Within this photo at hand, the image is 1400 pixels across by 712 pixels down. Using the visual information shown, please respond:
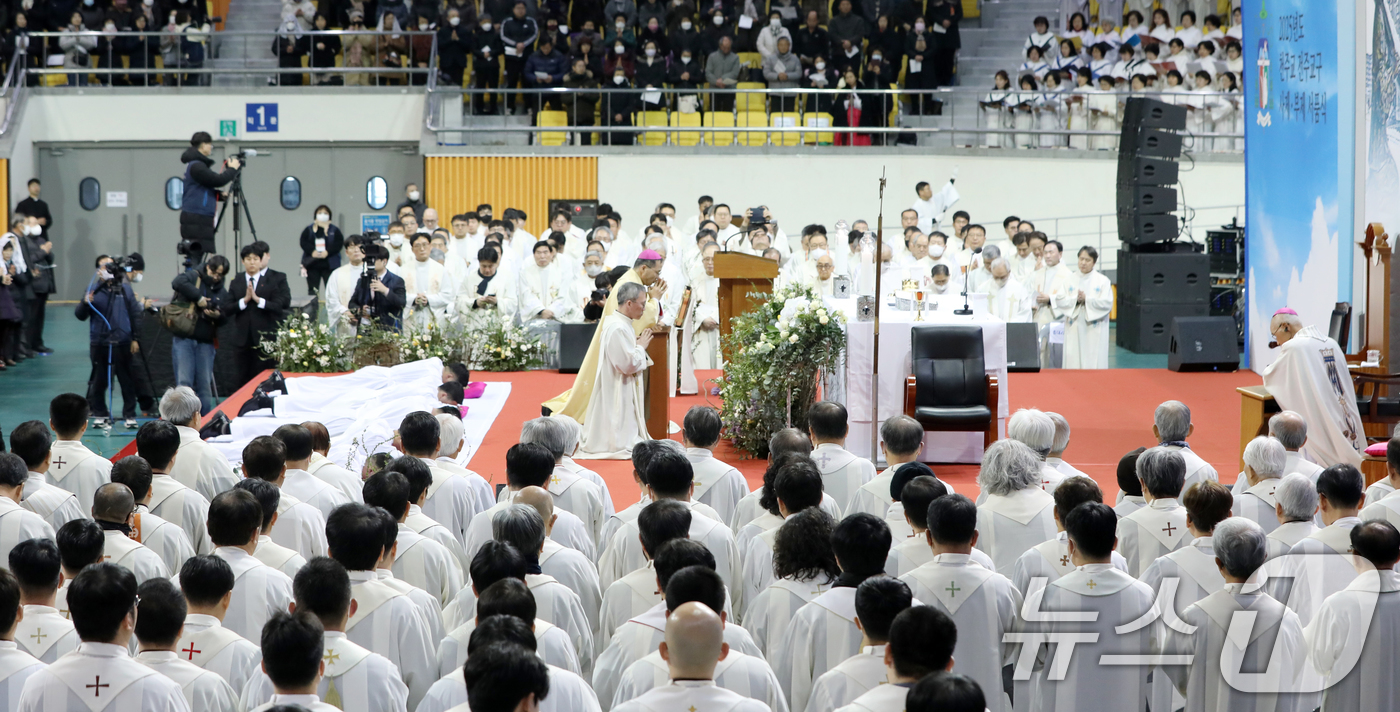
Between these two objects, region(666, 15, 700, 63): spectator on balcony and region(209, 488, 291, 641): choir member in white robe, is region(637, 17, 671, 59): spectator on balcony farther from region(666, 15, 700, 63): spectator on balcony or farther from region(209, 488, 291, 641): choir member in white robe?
region(209, 488, 291, 641): choir member in white robe

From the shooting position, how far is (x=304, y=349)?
13188 mm

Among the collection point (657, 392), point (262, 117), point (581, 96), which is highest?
point (581, 96)

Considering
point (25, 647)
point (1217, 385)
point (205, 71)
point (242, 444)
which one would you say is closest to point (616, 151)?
point (205, 71)

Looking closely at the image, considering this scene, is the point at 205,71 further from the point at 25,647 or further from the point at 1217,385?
the point at 25,647

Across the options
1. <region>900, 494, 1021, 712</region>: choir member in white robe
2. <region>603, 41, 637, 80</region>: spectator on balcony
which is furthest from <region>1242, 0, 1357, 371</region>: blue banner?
<region>603, 41, 637, 80</region>: spectator on balcony

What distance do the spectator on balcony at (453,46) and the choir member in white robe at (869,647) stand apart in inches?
741

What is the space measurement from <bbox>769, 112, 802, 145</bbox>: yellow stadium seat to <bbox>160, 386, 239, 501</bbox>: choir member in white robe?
48.4ft

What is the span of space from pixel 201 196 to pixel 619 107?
6.75 meters

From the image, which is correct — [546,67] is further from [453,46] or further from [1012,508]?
[1012,508]

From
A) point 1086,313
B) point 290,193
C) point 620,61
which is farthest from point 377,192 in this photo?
point 1086,313

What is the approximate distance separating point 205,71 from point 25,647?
17740 mm

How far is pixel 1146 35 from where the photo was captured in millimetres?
20703

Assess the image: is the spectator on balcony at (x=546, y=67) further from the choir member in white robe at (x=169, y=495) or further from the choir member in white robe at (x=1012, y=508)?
the choir member in white robe at (x=1012, y=508)

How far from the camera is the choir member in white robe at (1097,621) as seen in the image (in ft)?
16.1
